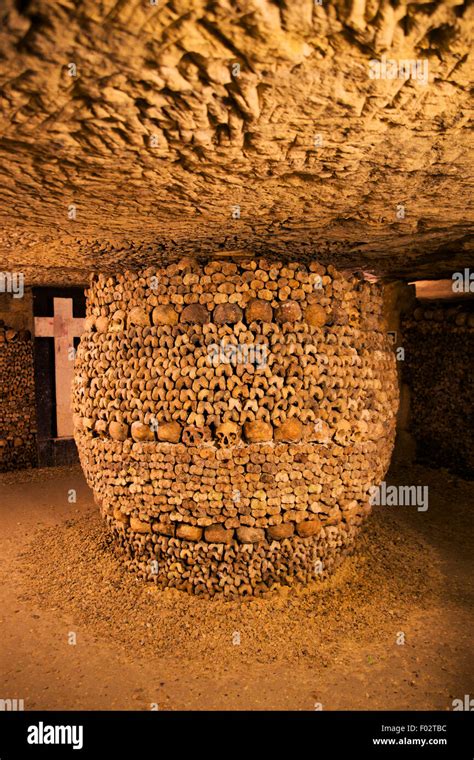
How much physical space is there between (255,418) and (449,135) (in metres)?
2.11

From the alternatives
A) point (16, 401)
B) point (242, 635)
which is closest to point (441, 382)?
point (242, 635)

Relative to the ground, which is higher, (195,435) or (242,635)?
(195,435)

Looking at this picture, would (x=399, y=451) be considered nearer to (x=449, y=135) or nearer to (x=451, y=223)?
(x=451, y=223)

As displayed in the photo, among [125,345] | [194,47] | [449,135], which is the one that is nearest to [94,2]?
[194,47]

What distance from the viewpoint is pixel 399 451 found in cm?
689

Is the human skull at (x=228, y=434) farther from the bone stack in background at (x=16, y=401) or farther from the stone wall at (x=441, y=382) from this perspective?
the bone stack in background at (x=16, y=401)

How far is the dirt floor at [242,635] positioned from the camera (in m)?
2.76

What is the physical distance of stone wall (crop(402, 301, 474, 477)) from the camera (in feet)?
20.9

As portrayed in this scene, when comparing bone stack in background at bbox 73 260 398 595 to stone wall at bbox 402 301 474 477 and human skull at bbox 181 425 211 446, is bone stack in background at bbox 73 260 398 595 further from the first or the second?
stone wall at bbox 402 301 474 477

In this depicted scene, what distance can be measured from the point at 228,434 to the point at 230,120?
7.05 ft

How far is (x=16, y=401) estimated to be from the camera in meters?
7.48

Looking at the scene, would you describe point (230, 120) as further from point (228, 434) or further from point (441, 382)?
point (441, 382)

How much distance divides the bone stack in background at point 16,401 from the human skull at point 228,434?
4947mm
